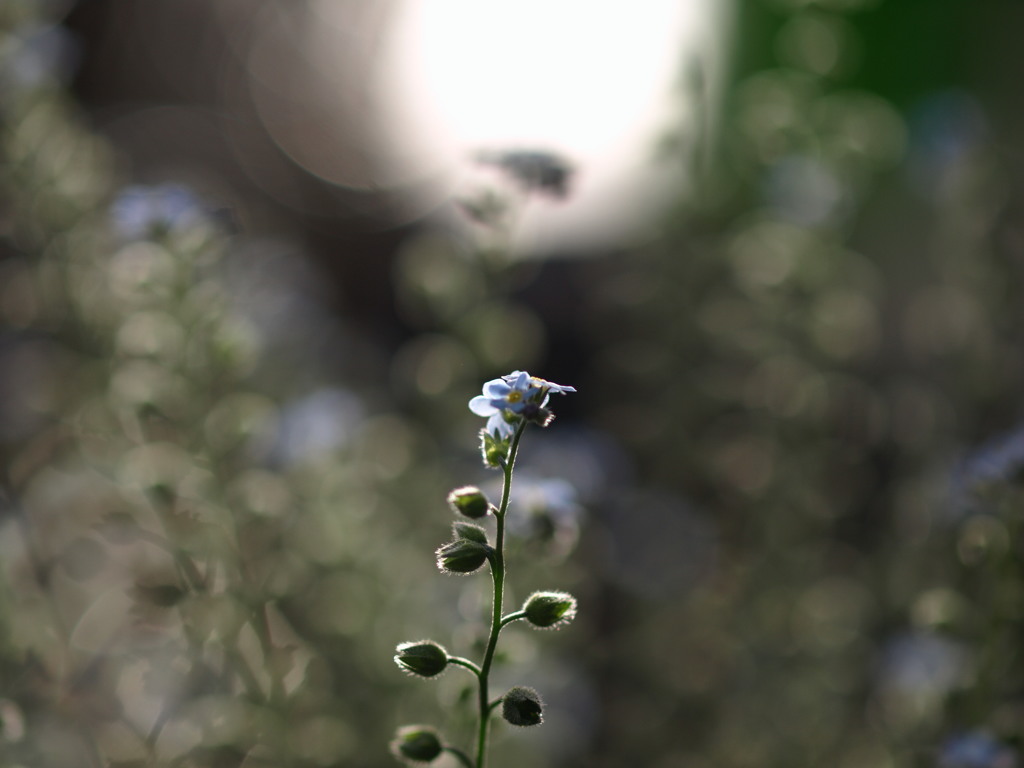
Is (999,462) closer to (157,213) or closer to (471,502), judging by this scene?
(471,502)

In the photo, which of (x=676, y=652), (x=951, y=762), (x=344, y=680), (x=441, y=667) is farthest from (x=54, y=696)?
(x=951, y=762)

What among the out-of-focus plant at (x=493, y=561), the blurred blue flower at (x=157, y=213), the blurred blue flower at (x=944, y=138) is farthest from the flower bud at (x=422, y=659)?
the blurred blue flower at (x=944, y=138)

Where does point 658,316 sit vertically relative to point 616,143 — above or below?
below

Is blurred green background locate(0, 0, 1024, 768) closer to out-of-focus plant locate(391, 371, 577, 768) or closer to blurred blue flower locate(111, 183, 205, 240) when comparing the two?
blurred blue flower locate(111, 183, 205, 240)

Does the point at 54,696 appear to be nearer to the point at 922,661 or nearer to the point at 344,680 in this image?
the point at 344,680

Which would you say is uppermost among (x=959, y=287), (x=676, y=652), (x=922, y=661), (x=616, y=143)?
(x=616, y=143)

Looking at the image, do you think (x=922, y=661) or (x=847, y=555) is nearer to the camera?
(x=922, y=661)

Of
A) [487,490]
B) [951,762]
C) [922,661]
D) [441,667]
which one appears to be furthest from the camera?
[922,661]

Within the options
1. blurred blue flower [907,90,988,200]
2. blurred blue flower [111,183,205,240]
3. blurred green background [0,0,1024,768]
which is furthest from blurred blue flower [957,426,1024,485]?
blurred blue flower [111,183,205,240]
